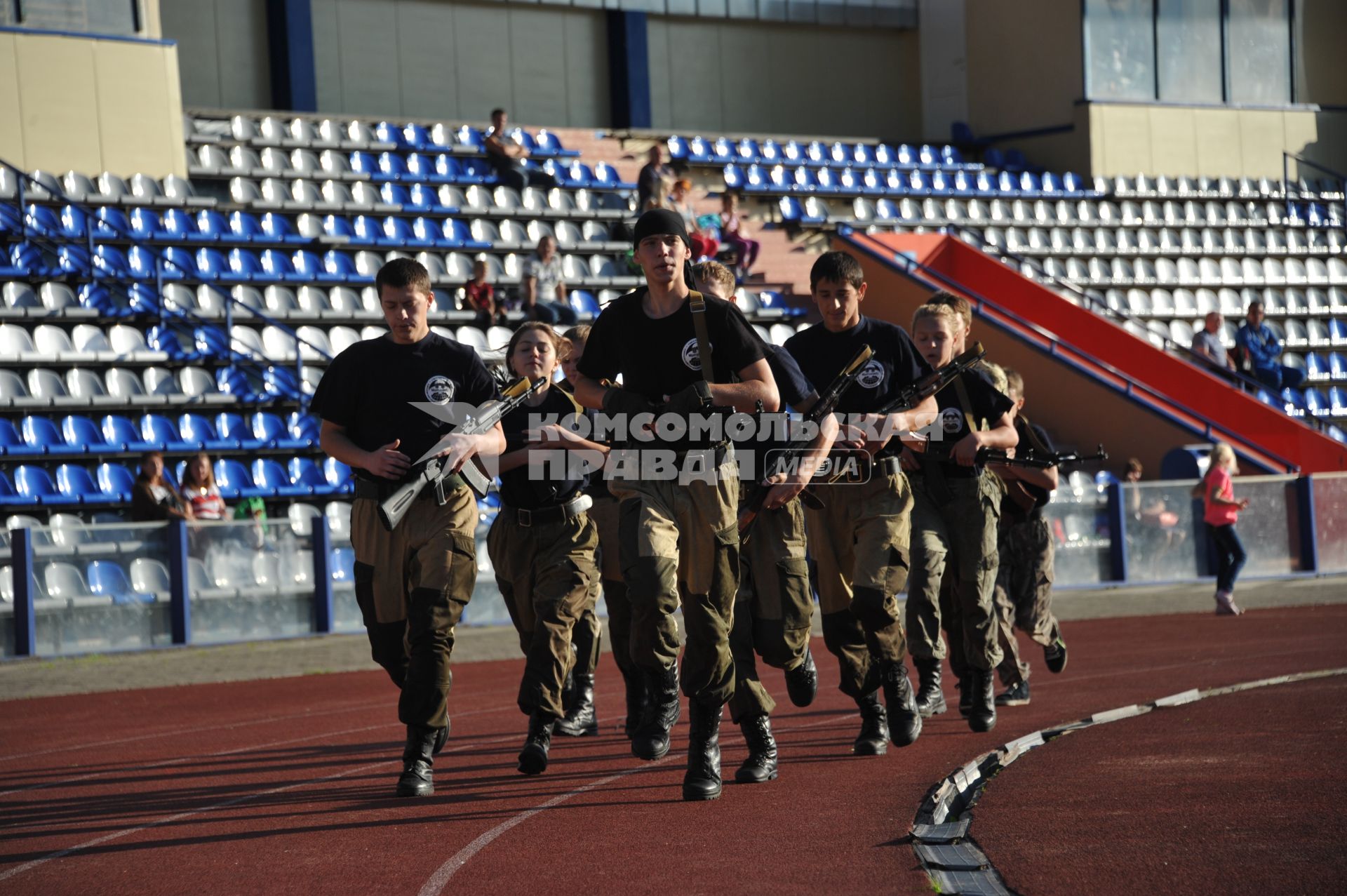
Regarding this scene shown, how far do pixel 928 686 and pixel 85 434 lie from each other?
11.0 meters

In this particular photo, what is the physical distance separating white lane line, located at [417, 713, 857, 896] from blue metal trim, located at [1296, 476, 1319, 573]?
12.6 m

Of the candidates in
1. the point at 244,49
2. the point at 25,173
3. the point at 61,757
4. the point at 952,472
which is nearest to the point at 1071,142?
the point at 244,49

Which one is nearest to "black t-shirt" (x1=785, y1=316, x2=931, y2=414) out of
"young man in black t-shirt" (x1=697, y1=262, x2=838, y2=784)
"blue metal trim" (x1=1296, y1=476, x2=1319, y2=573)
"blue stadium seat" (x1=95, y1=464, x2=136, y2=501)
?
"young man in black t-shirt" (x1=697, y1=262, x2=838, y2=784)

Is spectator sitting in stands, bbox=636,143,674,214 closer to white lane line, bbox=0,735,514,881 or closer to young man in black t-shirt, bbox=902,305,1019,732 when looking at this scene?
young man in black t-shirt, bbox=902,305,1019,732

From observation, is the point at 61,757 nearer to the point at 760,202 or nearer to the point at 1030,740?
the point at 1030,740

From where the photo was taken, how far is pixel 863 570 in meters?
7.61

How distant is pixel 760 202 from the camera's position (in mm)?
25703

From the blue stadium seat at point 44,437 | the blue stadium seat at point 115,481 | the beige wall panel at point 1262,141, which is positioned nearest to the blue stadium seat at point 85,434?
the blue stadium seat at point 44,437

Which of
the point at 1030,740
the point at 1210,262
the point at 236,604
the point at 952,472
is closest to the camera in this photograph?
the point at 1030,740

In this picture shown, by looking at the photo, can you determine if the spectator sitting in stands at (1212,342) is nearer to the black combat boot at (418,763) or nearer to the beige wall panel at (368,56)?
the beige wall panel at (368,56)

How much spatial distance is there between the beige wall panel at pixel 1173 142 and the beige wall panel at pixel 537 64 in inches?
433

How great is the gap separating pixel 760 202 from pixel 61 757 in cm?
1839

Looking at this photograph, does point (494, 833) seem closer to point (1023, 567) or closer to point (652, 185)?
point (1023, 567)

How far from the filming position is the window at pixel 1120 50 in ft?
95.9
